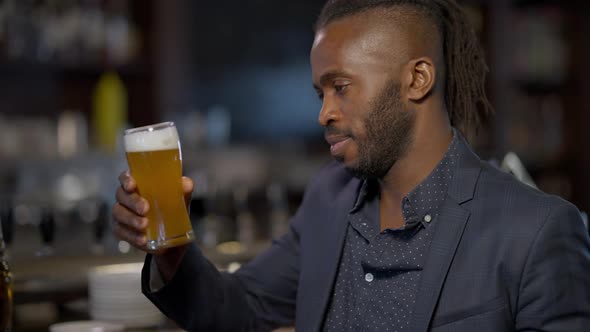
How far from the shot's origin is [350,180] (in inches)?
68.2

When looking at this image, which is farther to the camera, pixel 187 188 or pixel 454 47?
pixel 454 47

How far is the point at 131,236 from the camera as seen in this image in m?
1.38

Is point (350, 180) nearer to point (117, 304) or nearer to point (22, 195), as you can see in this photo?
point (117, 304)

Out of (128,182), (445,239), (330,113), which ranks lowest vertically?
(445,239)

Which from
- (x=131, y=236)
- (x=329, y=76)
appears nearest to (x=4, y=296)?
(x=131, y=236)

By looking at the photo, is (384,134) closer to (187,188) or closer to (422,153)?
(422,153)

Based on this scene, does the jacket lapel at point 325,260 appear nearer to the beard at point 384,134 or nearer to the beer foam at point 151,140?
the beard at point 384,134

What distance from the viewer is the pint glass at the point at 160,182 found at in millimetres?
1372

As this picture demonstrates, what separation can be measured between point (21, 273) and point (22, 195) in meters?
2.15

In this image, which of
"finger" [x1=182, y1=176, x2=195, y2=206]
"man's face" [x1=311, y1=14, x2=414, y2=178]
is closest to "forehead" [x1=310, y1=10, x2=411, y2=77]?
"man's face" [x1=311, y1=14, x2=414, y2=178]

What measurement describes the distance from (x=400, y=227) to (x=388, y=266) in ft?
0.33

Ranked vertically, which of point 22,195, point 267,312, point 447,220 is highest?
point 447,220

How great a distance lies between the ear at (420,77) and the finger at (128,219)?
0.56 metres

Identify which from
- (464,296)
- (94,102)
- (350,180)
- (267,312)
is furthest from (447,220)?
(94,102)
